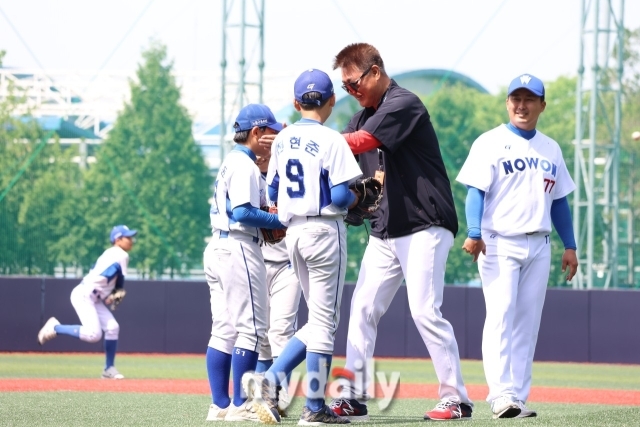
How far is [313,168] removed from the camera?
17.8ft

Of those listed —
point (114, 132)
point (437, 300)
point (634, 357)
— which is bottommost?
point (634, 357)

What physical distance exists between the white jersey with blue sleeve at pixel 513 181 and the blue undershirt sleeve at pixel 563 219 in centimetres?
25

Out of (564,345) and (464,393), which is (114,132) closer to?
(564,345)

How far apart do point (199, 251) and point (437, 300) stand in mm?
14540

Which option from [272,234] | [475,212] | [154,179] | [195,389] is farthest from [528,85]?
[154,179]

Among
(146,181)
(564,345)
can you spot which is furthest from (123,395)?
(146,181)

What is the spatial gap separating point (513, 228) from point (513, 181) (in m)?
0.28

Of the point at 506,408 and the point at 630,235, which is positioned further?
the point at 630,235

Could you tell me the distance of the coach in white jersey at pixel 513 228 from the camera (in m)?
6.05

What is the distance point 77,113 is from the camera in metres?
22.6

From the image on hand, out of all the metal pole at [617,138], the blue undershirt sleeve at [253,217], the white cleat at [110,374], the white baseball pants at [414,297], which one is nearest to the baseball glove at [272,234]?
the blue undershirt sleeve at [253,217]

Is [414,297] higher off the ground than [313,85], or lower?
lower

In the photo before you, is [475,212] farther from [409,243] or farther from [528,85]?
[528,85]

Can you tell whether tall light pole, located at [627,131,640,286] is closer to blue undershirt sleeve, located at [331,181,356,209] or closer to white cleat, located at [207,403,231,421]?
white cleat, located at [207,403,231,421]
